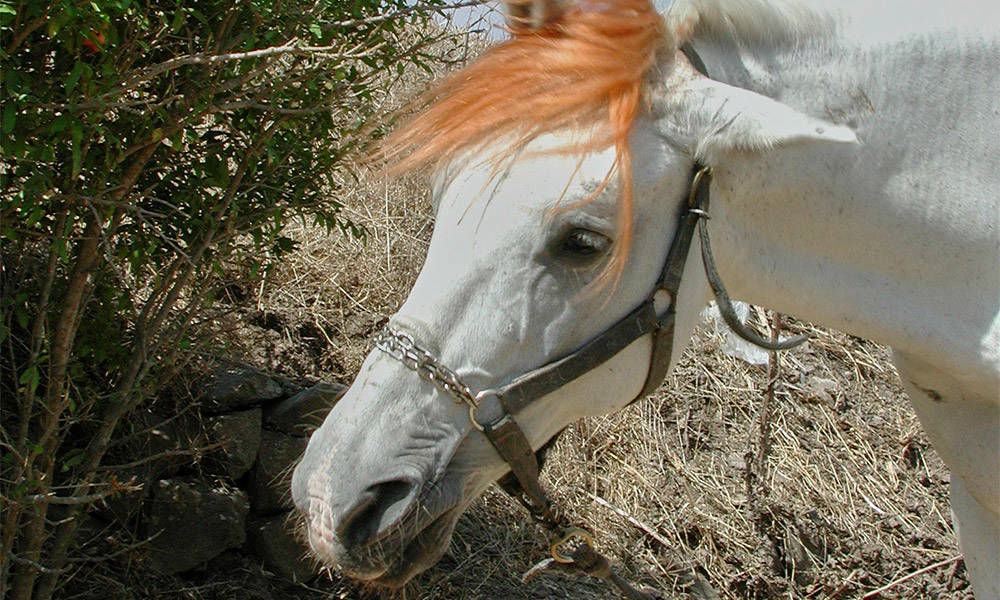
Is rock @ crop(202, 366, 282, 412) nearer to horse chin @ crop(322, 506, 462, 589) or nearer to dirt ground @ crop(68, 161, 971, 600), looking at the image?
dirt ground @ crop(68, 161, 971, 600)

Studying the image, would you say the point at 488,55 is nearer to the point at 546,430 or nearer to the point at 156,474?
the point at 546,430

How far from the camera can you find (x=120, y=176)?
2250 mm

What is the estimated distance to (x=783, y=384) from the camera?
4.05m

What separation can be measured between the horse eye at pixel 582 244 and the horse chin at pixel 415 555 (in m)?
0.51

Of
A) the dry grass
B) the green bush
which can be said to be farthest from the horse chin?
the dry grass

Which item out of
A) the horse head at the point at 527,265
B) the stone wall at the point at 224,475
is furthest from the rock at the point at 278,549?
the horse head at the point at 527,265

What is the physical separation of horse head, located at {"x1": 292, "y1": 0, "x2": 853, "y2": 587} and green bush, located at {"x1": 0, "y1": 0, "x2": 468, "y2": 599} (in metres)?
0.53

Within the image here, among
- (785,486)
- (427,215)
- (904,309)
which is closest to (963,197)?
(904,309)

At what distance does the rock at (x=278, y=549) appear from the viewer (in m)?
3.09

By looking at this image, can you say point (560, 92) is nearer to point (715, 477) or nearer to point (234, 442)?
point (234, 442)

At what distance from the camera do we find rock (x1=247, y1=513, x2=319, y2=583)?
3090mm

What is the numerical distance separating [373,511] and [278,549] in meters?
1.86

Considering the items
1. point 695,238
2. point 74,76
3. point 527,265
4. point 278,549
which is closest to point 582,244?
point 527,265

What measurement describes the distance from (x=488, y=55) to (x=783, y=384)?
2.90m
